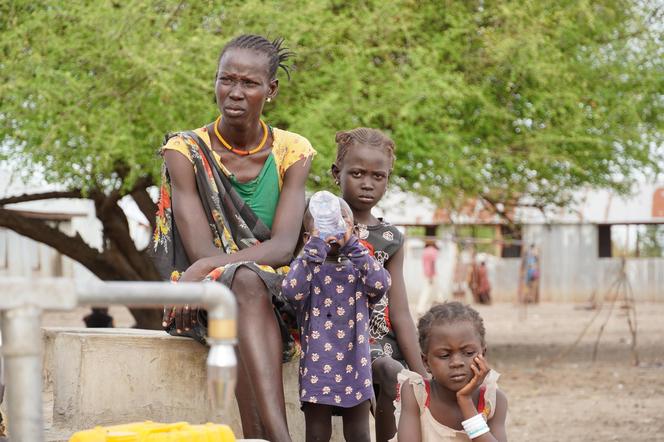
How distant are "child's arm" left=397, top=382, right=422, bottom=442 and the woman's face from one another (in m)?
1.11

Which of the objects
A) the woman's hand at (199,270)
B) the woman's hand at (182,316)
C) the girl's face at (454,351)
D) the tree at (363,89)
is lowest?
the girl's face at (454,351)

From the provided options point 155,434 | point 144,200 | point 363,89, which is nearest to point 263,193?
point 155,434

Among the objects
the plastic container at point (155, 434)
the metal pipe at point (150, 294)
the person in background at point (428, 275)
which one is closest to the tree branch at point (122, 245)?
the plastic container at point (155, 434)

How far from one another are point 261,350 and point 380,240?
0.89 meters

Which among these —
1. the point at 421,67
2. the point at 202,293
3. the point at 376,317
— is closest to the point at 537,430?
the point at 421,67

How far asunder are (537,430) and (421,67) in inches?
130

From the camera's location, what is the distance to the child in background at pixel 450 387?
10.7 feet

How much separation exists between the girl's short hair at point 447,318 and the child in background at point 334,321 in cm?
20

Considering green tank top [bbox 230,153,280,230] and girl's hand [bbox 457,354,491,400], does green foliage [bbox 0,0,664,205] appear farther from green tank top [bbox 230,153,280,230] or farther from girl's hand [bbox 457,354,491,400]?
girl's hand [bbox 457,354,491,400]

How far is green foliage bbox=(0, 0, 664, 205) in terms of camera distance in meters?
8.32

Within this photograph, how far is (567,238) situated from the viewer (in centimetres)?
3162

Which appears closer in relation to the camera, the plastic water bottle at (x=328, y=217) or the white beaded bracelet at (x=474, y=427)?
the white beaded bracelet at (x=474, y=427)

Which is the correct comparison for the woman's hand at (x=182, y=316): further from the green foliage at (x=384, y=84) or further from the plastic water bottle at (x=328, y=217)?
the green foliage at (x=384, y=84)

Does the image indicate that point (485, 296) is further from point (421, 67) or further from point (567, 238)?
point (421, 67)
